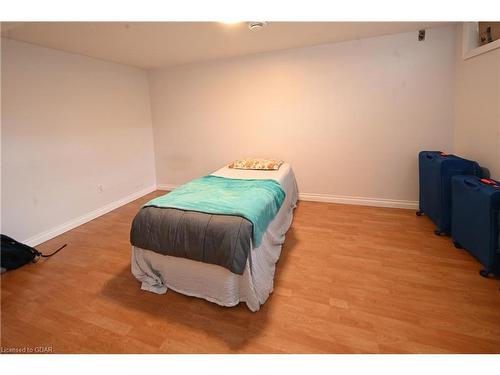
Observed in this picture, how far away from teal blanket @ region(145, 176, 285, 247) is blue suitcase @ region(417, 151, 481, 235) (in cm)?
154

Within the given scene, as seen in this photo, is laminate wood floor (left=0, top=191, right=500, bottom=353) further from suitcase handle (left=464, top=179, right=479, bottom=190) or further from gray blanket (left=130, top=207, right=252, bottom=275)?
suitcase handle (left=464, top=179, right=479, bottom=190)

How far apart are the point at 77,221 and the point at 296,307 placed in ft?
9.53

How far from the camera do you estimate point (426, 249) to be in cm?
226

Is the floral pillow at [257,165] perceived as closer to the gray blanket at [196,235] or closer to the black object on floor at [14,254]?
the gray blanket at [196,235]

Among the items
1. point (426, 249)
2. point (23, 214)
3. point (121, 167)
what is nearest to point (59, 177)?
point (23, 214)

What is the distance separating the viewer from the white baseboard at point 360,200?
3.23 metres

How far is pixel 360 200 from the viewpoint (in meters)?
3.45

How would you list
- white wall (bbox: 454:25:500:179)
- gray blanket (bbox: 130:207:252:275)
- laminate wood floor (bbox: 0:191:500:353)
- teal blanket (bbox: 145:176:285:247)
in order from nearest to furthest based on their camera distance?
laminate wood floor (bbox: 0:191:500:353), gray blanket (bbox: 130:207:252:275), teal blanket (bbox: 145:176:285:247), white wall (bbox: 454:25:500:179)

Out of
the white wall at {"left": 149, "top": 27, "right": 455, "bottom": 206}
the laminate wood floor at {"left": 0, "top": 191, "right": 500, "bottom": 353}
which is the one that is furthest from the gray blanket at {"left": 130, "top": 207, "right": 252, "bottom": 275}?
the white wall at {"left": 149, "top": 27, "right": 455, "bottom": 206}

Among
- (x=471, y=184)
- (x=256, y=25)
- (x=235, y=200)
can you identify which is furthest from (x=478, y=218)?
(x=256, y=25)

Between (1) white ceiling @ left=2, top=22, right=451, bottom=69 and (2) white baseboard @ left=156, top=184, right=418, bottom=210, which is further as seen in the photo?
(2) white baseboard @ left=156, top=184, right=418, bottom=210

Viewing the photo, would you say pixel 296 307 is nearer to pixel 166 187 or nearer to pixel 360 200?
pixel 360 200

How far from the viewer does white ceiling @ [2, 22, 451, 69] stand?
7.43 feet

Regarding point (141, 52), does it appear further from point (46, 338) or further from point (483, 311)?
point (483, 311)
